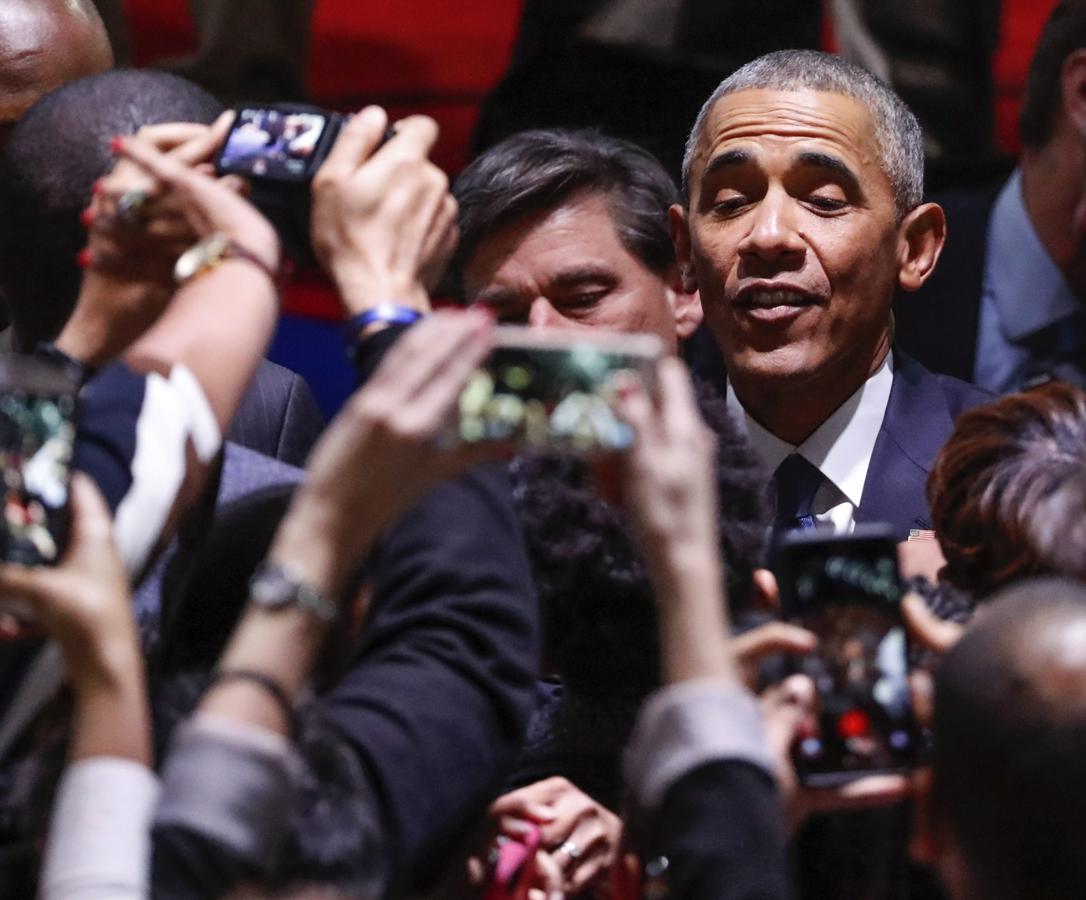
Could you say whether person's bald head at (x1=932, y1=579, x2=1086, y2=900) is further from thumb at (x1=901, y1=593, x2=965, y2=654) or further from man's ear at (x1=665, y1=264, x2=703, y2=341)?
man's ear at (x1=665, y1=264, x2=703, y2=341)

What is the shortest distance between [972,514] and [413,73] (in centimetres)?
276

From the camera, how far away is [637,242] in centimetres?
249

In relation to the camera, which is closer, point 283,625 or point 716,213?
point 283,625

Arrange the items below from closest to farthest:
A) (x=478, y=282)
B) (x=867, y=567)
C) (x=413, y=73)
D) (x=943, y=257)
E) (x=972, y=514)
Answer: (x=867, y=567)
(x=972, y=514)
(x=478, y=282)
(x=943, y=257)
(x=413, y=73)

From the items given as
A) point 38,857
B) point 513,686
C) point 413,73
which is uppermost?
point 513,686

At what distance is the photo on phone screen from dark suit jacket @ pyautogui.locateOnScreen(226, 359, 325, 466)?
1073mm

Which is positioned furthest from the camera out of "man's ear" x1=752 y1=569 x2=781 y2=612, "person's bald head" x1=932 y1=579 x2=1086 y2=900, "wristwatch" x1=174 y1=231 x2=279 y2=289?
"man's ear" x1=752 y1=569 x2=781 y2=612

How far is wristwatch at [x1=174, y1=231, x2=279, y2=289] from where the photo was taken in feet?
4.71

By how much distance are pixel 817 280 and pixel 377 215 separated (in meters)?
1.09

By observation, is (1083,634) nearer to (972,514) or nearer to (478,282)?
(972,514)

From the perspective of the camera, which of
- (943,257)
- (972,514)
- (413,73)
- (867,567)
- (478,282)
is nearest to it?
(867,567)

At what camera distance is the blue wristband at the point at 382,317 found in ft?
4.61

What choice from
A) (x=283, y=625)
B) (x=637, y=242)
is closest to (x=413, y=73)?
(x=637, y=242)

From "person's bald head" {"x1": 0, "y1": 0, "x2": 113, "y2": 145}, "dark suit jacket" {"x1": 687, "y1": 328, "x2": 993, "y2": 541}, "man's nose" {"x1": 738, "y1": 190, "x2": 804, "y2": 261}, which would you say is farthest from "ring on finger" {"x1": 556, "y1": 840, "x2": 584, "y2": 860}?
"person's bald head" {"x1": 0, "y1": 0, "x2": 113, "y2": 145}
